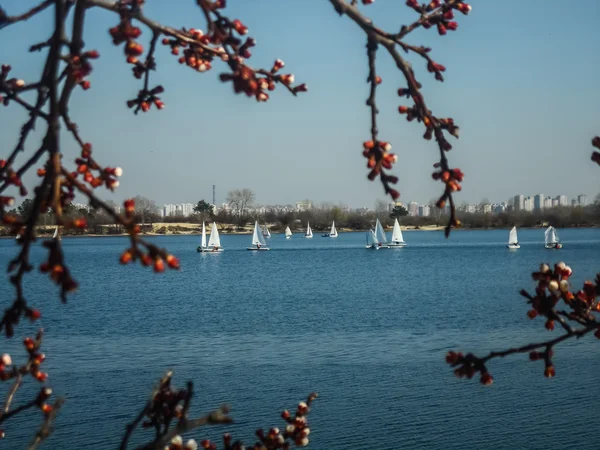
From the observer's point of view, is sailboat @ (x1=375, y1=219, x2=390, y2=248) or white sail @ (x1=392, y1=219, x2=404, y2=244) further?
sailboat @ (x1=375, y1=219, x2=390, y2=248)

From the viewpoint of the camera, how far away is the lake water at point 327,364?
76.7 ft

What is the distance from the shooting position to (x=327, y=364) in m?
31.8

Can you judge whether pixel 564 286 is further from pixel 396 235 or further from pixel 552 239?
pixel 396 235

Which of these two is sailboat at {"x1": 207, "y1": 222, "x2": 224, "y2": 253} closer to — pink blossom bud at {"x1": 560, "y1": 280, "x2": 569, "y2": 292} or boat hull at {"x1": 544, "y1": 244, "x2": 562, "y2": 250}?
boat hull at {"x1": 544, "y1": 244, "x2": 562, "y2": 250}

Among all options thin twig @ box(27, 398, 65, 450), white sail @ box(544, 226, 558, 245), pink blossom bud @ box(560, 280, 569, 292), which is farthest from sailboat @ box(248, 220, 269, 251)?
thin twig @ box(27, 398, 65, 450)

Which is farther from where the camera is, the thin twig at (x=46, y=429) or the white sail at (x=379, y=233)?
the white sail at (x=379, y=233)

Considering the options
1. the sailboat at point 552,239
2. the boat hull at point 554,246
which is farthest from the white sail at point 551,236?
the boat hull at point 554,246

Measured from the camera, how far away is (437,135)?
1.88 m

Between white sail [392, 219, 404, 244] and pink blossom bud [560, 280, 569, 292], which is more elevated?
pink blossom bud [560, 280, 569, 292]

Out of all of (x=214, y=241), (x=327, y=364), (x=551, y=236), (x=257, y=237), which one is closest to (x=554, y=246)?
(x=551, y=236)

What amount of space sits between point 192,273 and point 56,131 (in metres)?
88.8

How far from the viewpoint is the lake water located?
23375 mm

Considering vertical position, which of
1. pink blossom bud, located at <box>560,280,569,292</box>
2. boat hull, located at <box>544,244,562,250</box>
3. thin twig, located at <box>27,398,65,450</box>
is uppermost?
pink blossom bud, located at <box>560,280,569,292</box>

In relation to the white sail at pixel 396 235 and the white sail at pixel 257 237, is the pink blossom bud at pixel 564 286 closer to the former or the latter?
the white sail at pixel 396 235
